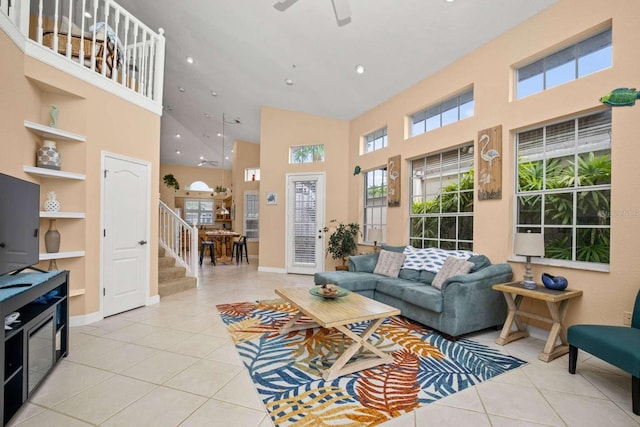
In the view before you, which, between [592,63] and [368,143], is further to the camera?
[368,143]

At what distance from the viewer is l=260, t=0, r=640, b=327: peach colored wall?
263cm

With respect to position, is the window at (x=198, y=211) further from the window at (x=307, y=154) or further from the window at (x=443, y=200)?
the window at (x=443, y=200)

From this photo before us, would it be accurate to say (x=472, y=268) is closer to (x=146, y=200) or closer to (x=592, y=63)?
(x=592, y=63)

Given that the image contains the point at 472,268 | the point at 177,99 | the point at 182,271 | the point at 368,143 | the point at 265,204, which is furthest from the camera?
the point at 177,99

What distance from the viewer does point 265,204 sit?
7273 mm

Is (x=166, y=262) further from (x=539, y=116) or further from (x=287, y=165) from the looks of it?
(x=539, y=116)

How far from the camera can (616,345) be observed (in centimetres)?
207

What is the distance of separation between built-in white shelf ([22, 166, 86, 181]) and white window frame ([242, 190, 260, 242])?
634 centimetres

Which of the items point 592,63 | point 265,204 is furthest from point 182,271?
point 592,63

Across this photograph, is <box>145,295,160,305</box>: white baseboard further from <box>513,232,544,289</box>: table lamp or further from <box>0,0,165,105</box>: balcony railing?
<box>513,232,544,289</box>: table lamp

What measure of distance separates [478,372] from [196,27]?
6.15 metres

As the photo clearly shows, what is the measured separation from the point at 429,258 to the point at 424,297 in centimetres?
92

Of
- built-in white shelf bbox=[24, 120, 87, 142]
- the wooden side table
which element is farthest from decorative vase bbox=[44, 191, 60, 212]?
the wooden side table

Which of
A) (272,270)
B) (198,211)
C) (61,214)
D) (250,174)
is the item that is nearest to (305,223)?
(272,270)
